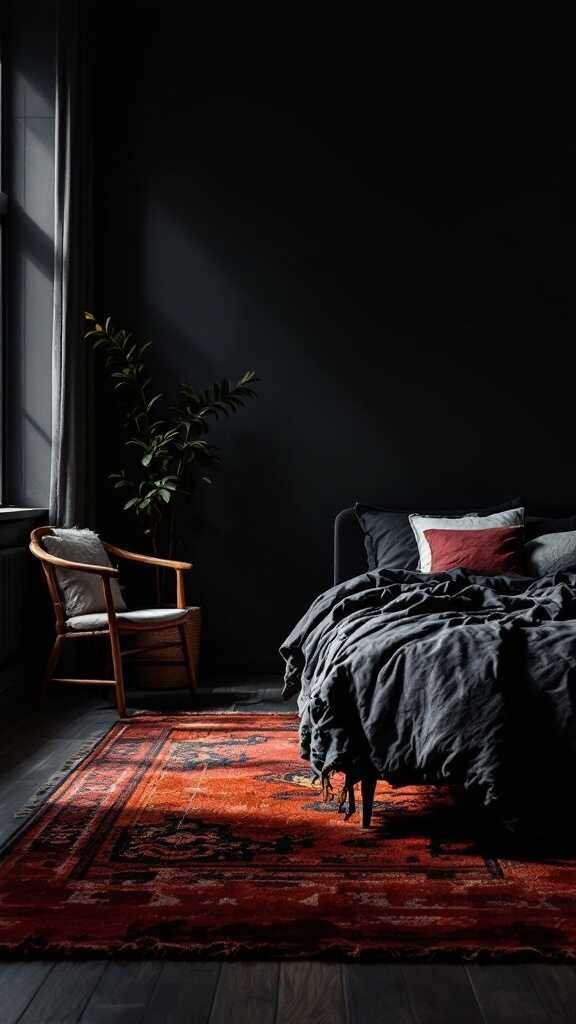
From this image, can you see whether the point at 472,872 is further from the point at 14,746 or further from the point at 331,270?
the point at 331,270

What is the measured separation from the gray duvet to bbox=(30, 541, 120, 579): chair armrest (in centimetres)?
148

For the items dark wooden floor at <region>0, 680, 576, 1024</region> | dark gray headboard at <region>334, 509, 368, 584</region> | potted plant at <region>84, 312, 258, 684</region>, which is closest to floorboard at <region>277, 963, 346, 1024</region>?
dark wooden floor at <region>0, 680, 576, 1024</region>

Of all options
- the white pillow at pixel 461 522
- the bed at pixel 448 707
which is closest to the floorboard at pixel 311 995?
the bed at pixel 448 707

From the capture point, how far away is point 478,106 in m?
5.90

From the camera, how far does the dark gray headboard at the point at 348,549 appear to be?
551 centimetres

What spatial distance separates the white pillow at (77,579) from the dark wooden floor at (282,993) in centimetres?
283

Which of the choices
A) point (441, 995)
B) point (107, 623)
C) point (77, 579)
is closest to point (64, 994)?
point (441, 995)

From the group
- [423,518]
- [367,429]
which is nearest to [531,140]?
[367,429]

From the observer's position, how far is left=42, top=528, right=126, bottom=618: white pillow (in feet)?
15.8

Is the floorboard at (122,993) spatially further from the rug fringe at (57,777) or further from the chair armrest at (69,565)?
the chair armrest at (69,565)

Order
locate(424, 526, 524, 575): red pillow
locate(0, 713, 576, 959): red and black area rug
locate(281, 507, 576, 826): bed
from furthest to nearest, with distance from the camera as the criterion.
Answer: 1. locate(424, 526, 524, 575): red pillow
2. locate(281, 507, 576, 826): bed
3. locate(0, 713, 576, 959): red and black area rug

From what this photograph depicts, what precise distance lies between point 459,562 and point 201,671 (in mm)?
1781

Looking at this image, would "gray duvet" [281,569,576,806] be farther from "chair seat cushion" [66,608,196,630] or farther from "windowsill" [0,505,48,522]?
"windowsill" [0,505,48,522]

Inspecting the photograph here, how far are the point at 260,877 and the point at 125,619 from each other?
2.24 m
